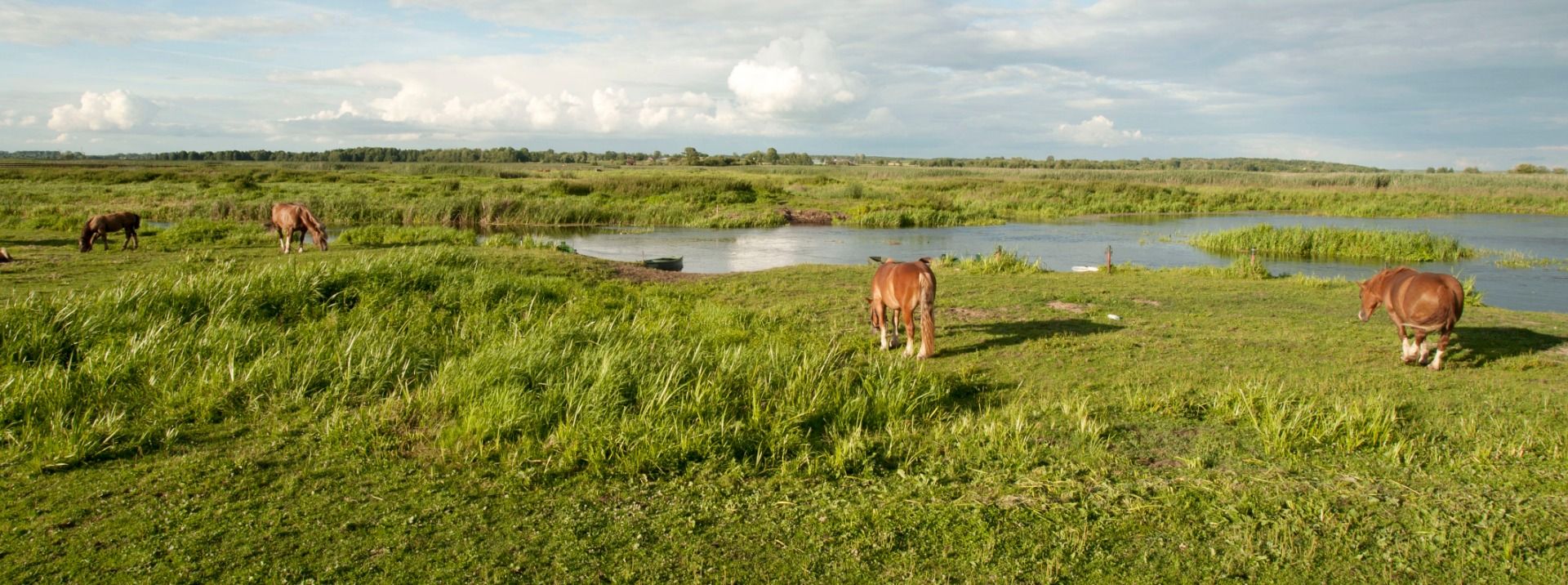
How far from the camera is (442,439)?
18.9ft

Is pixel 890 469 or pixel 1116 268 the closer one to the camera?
pixel 890 469

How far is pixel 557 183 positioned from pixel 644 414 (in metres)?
47.0

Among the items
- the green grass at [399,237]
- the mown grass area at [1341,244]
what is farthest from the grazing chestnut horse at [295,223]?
the mown grass area at [1341,244]

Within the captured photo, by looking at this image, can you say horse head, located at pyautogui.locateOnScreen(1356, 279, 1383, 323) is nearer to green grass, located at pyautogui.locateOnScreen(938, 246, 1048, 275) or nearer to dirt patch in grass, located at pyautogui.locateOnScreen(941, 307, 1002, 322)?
dirt patch in grass, located at pyautogui.locateOnScreen(941, 307, 1002, 322)

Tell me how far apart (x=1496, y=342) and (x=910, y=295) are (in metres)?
7.11

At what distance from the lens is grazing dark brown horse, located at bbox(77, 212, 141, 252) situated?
1709 cm

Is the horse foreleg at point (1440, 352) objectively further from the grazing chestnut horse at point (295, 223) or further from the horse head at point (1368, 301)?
the grazing chestnut horse at point (295, 223)

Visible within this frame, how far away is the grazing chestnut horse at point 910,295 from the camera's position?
349 inches

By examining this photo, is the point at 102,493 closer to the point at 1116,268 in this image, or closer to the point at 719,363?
the point at 719,363

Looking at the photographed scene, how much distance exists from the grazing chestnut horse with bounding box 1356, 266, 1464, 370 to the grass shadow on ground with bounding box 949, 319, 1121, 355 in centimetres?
292

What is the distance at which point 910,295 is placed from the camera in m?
9.00

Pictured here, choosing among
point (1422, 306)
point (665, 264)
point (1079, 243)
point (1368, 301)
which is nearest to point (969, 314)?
point (1368, 301)

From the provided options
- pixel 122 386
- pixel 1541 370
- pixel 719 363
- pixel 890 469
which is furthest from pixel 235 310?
pixel 1541 370

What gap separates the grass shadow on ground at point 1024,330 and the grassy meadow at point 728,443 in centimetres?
7
